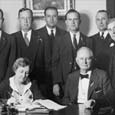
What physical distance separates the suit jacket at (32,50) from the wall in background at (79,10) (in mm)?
638

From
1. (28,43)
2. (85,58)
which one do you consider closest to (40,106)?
(85,58)

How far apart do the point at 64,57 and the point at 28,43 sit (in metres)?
0.59

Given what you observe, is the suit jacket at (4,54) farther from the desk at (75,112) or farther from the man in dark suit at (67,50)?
the desk at (75,112)

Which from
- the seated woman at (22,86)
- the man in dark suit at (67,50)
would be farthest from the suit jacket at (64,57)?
the seated woman at (22,86)

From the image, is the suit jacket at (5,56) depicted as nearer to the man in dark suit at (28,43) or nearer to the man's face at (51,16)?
the man in dark suit at (28,43)

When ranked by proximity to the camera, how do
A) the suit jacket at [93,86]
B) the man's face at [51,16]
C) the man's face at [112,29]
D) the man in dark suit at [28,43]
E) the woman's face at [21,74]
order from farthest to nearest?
the man's face at [51,16] → the man in dark suit at [28,43] → the man's face at [112,29] → the suit jacket at [93,86] → the woman's face at [21,74]

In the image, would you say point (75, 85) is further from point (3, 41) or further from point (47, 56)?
point (3, 41)

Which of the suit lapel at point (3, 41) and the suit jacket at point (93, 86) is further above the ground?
the suit lapel at point (3, 41)

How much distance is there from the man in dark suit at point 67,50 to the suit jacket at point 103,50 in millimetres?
138

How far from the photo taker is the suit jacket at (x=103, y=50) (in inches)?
198

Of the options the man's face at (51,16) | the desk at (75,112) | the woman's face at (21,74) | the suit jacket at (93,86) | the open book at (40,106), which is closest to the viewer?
the desk at (75,112)

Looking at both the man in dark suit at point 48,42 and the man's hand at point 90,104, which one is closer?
the man's hand at point 90,104

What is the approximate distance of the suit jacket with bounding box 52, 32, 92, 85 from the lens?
16.6 ft

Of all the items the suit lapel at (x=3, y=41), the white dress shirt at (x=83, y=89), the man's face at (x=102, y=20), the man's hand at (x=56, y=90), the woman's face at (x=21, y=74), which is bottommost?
the man's hand at (x=56, y=90)
